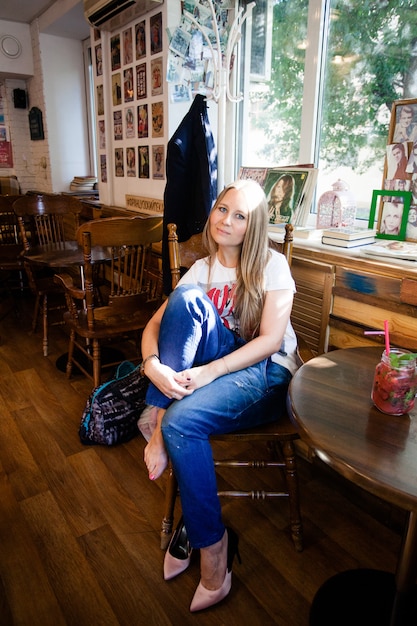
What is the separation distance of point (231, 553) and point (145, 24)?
2747 millimetres

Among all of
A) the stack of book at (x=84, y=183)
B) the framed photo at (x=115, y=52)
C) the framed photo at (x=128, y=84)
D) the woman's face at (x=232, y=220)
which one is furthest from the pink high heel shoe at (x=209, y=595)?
the stack of book at (x=84, y=183)

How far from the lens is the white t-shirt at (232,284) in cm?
149

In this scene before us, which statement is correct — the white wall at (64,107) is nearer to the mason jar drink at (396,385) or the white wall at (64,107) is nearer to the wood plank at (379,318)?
the wood plank at (379,318)

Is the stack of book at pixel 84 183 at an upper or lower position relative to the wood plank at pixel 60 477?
upper

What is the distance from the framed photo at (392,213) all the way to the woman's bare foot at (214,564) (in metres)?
1.21

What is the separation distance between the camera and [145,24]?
2.63 metres

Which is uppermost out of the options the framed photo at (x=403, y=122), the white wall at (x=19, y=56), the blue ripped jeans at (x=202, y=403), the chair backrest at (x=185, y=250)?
the white wall at (x=19, y=56)

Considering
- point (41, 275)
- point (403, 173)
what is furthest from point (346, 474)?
point (41, 275)

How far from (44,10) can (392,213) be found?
149 inches

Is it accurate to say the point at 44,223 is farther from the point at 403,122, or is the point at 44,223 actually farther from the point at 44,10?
the point at 403,122

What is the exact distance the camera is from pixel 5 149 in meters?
4.79

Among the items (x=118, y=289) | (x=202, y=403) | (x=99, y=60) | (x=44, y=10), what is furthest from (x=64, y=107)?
(x=202, y=403)

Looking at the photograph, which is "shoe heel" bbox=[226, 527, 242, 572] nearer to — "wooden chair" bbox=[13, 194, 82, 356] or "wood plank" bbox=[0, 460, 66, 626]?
"wood plank" bbox=[0, 460, 66, 626]

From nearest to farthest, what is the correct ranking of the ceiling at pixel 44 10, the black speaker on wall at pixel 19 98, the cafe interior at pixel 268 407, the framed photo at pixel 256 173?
1. the cafe interior at pixel 268 407
2. the framed photo at pixel 256 173
3. the ceiling at pixel 44 10
4. the black speaker on wall at pixel 19 98
